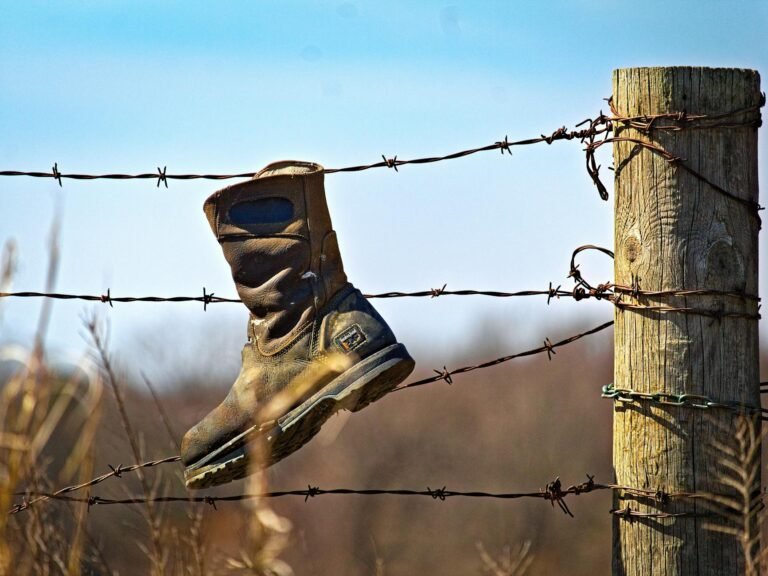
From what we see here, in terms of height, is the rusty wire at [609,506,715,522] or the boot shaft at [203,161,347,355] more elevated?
the boot shaft at [203,161,347,355]

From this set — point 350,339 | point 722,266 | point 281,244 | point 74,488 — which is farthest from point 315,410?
point 722,266

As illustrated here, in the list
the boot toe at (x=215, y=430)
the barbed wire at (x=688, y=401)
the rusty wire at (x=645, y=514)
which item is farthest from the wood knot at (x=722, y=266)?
the boot toe at (x=215, y=430)

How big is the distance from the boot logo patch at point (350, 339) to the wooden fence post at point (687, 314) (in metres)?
0.67

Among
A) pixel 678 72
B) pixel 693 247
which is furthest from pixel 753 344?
pixel 678 72

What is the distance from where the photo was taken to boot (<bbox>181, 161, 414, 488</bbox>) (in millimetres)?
2928

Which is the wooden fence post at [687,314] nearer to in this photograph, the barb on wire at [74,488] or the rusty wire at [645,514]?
the rusty wire at [645,514]

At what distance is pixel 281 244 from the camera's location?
2982mm

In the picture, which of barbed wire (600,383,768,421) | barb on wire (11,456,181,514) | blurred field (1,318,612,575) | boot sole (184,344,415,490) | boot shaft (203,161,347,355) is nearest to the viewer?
barb on wire (11,456,181,514)

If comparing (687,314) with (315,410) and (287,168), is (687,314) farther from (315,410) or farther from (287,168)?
(287,168)

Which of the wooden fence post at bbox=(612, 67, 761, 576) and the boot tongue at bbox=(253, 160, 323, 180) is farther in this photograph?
the boot tongue at bbox=(253, 160, 323, 180)

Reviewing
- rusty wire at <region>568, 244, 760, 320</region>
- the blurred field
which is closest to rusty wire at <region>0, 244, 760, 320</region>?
rusty wire at <region>568, 244, 760, 320</region>

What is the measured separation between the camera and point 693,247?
2725mm

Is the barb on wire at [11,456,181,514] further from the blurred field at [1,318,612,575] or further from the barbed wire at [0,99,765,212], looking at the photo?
the blurred field at [1,318,612,575]

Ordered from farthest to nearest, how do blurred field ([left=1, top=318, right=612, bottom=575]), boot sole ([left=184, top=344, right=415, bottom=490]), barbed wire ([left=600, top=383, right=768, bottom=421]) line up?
blurred field ([left=1, top=318, right=612, bottom=575]) → boot sole ([left=184, top=344, right=415, bottom=490]) → barbed wire ([left=600, top=383, right=768, bottom=421])
